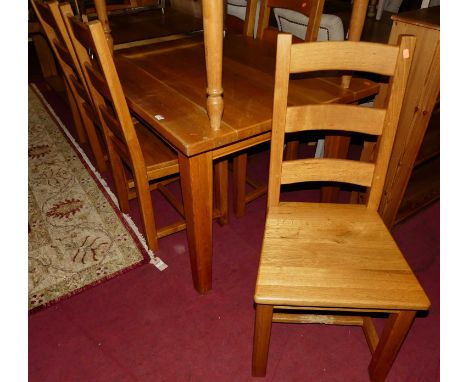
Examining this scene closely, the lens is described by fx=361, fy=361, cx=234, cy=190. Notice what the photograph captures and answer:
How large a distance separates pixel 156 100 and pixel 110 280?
87cm

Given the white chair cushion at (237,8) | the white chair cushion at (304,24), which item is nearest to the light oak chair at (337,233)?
the white chair cushion at (304,24)

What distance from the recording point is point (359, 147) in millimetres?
2631

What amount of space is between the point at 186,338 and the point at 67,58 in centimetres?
136

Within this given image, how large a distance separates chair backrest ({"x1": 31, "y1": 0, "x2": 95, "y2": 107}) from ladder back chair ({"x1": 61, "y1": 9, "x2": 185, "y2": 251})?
0.27 feet

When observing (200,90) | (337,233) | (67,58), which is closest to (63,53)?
(67,58)

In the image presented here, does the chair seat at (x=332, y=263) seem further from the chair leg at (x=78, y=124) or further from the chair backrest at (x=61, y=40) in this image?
the chair leg at (x=78, y=124)

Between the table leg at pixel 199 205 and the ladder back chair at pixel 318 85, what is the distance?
0.52 meters

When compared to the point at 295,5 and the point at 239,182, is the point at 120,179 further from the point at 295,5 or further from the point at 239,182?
the point at 295,5

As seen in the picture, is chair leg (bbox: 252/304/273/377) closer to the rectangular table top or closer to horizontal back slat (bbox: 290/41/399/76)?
the rectangular table top

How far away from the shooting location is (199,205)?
1.29 m

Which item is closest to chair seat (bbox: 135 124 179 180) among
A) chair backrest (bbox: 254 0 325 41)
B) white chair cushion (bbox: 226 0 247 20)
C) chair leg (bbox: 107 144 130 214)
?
chair leg (bbox: 107 144 130 214)

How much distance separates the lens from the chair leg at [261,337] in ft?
3.60

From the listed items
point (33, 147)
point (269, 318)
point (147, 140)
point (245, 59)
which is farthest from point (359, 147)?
point (33, 147)

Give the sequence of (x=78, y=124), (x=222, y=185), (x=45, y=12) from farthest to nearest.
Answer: (x=78, y=124)
(x=222, y=185)
(x=45, y=12)
